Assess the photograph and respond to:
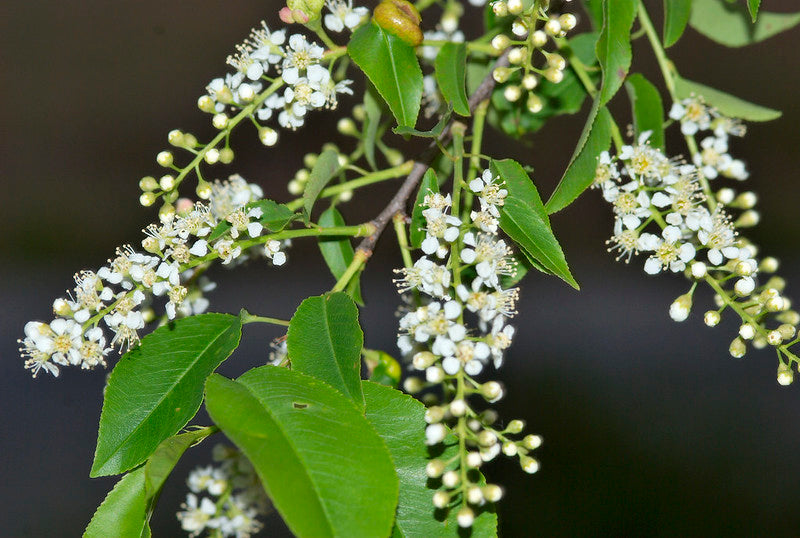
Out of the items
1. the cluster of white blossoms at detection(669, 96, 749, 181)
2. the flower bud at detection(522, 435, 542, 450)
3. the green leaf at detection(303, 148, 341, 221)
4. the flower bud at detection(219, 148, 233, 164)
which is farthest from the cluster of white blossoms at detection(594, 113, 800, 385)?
the flower bud at detection(219, 148, 233, 164)

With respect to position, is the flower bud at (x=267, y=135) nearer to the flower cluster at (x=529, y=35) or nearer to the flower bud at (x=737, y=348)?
the flower cluster at (x=529, y=35)

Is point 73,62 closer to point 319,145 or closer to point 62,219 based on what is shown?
point 62,219

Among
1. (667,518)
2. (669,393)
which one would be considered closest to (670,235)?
(667,518)

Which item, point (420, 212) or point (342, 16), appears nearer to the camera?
point (420, 212)

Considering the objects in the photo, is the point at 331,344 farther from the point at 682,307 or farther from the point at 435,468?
the point at 682,307

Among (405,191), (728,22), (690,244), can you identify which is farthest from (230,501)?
(728,22)

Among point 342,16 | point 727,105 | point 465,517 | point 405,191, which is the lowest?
point 465,517
